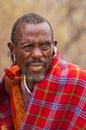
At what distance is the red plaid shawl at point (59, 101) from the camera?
11.1ft

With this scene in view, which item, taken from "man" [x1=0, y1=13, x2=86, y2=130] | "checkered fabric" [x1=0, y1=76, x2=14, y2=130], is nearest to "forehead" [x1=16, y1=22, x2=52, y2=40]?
"man" [x1=0, y1=13, x2=86, y2=130]

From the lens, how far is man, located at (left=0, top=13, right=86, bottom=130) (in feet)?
10.9

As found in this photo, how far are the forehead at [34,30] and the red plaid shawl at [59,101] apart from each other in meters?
0.20

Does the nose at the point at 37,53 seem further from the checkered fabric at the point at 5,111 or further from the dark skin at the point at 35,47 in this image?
the checkered fabric at the point at 5,111

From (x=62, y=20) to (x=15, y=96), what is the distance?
5.35 meters

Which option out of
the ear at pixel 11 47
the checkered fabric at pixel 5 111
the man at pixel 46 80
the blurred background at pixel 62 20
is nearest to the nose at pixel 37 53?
the man at pixel 46 80

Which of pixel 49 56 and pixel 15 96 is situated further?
pixel 15 96

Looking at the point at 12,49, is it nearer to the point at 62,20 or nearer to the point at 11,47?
the point at 11,47

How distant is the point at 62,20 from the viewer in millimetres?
8812

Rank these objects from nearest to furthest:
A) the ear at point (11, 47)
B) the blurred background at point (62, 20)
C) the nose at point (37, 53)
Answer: the nose at point (37, 53) < the ear at point (11, 47) < the blurred background at point (62, 20)

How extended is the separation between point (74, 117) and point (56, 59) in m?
0.40

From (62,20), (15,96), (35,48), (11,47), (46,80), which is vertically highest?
(35,48)

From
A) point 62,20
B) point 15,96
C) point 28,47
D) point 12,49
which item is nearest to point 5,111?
point 15,96

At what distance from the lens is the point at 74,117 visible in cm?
343
